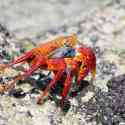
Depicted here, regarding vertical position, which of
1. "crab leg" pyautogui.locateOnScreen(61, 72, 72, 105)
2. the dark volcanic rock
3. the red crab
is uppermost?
the red crab

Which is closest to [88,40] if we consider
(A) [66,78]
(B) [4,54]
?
(B) [4,54]

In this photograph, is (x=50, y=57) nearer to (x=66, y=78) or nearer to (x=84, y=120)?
(x=66, y=78)

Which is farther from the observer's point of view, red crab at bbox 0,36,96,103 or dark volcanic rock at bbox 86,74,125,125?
dark volcanic rock at bbox 86,74,125,125

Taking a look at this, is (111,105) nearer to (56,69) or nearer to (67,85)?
(67,85)

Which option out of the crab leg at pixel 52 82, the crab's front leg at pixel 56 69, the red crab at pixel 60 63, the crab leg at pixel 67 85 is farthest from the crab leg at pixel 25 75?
the crab leg at pixel 67 85

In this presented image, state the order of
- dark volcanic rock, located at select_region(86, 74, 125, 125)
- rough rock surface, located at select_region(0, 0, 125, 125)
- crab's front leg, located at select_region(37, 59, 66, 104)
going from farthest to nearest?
dark volcanic rock, located at select_region(86, 74, 125, 125)
crab's front leg, located at select_region(37, 59, 66, 104)
rough rock surface, located at select_region(0, 0, 125, 125)

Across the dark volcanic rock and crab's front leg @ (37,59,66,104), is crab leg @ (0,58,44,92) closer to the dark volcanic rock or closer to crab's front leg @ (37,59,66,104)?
crab's front leg @ (37,59,66,104)

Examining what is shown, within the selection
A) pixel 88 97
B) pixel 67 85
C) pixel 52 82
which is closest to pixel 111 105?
pixel 88 97

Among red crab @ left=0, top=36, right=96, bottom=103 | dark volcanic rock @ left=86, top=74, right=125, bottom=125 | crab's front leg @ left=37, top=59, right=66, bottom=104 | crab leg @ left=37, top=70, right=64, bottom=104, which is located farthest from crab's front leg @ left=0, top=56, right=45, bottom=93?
dark volcanic rock @ left=86, top=74, right=125, bottom=125

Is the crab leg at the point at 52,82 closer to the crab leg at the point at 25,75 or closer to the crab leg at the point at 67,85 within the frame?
the crab leg at the point at 67,85

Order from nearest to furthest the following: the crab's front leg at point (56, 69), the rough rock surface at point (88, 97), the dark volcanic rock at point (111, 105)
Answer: the rough rock surface at point (88, 97), the crab's front leg at point (56, 69), the dark volcanic rock at point (111, 105)
